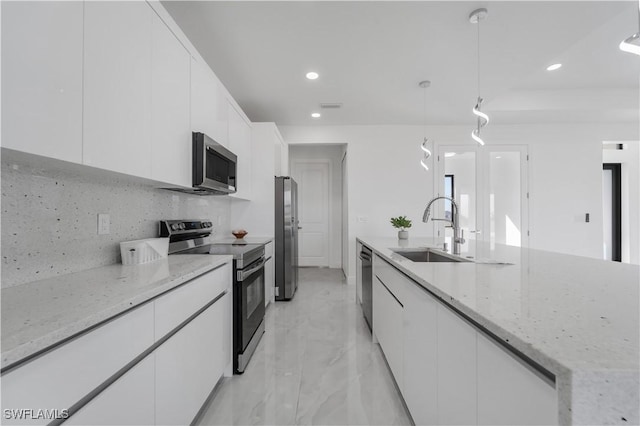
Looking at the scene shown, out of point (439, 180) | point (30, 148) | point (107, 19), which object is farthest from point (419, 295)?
point (439, 180)

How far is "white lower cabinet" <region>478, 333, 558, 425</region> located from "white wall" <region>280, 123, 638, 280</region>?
144 inches

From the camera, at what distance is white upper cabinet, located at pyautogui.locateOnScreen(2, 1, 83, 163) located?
0.74 m

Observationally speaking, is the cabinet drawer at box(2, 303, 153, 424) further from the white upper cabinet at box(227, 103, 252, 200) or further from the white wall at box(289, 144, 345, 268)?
the white wall at box(289, 144, 345, 268)

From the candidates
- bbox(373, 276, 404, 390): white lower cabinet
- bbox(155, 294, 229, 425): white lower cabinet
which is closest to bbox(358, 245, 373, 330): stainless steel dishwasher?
bbox(373, 276, 404, 390): white lower cabinet

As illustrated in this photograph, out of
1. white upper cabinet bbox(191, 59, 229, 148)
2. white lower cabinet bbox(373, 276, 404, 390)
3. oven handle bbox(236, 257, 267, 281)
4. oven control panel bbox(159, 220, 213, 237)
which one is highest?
white upper cabinet bbox(191, 59, 229, 148)

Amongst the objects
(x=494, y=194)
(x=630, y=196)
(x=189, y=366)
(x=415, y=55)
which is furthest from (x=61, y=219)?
(x=630, y=196)

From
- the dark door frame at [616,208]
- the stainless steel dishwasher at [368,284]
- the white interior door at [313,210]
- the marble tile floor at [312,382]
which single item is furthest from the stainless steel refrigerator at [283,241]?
the dark door frame at [616,208]

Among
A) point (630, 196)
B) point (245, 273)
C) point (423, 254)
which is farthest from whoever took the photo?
point (630, 196)

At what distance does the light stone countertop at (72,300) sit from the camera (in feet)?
1.91

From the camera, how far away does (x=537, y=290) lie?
2.81 ft

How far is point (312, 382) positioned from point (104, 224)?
160cm

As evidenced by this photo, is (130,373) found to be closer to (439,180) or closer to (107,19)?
(107,19)

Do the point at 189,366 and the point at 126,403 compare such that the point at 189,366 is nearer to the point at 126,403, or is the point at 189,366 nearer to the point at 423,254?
the point at 126,403

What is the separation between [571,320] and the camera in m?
0.61
